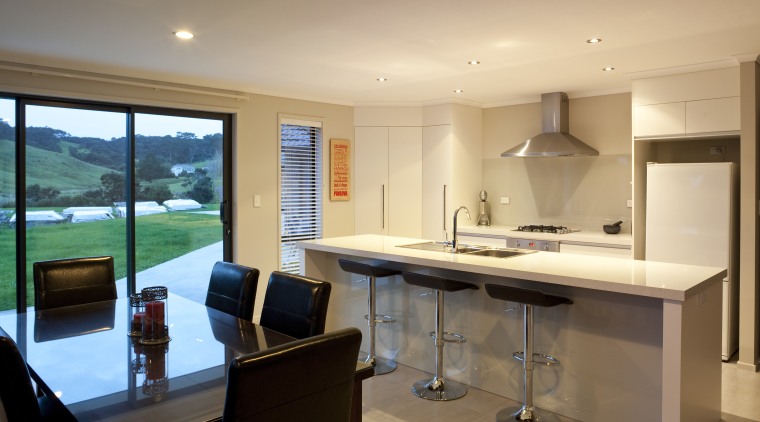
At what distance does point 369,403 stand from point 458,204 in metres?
3.07

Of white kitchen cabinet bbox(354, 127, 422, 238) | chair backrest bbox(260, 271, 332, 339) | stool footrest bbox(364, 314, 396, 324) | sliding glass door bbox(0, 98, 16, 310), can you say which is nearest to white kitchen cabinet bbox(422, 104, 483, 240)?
white kitchen cabinet bbox(354, 127, 422, 238)

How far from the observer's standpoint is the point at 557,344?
3117mm

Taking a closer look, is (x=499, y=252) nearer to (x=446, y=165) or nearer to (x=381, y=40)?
(x=381, y=40)

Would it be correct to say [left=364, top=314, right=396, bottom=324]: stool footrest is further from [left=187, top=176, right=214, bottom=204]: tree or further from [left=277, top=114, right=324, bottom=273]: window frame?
[left=187, top=176, right=214, bottom=204]: tree

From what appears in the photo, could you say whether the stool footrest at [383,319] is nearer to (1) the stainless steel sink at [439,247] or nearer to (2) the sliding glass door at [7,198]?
(1) the stainless steel sink at [439,247]

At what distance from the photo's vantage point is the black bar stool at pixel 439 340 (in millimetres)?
3322

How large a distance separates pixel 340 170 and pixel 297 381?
15.6ft

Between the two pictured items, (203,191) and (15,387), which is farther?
(203,191)

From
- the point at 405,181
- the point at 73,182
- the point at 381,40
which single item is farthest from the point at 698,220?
the point at 73,182

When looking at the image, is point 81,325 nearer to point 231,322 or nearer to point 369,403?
point 231,322

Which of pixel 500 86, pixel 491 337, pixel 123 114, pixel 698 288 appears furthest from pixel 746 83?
pixel 123 114

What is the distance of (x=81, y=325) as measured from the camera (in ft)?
8.25

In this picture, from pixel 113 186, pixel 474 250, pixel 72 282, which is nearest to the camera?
pixel 72 282


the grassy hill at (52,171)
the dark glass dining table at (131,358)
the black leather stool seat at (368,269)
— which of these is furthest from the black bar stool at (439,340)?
the grassy hill at (52,171)
